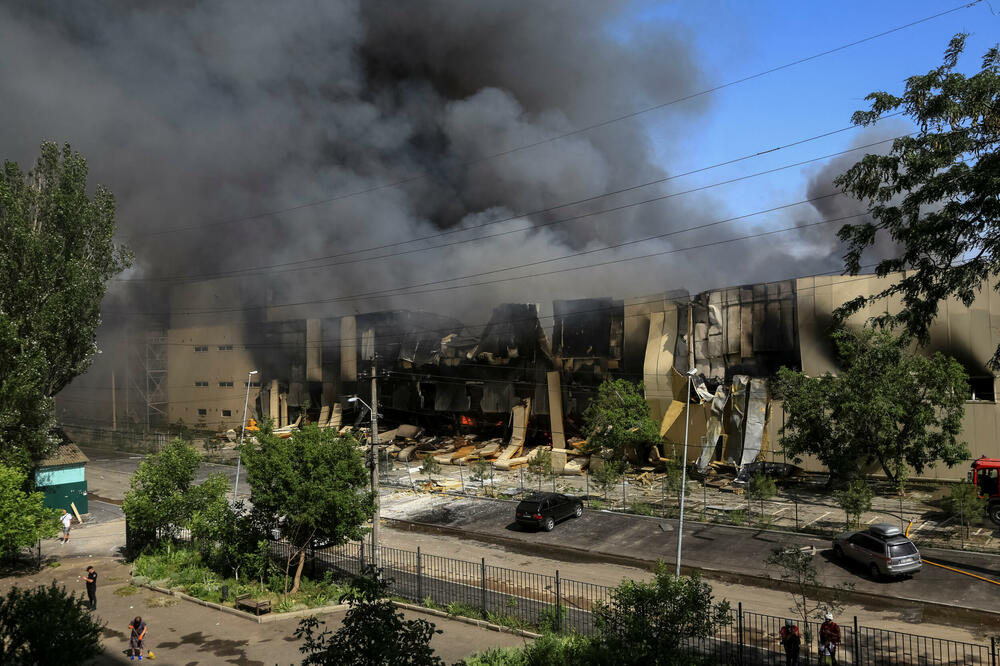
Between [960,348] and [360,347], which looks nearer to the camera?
[960,348]

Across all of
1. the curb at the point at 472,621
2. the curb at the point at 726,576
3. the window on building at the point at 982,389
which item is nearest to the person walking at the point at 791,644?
the curb at the point at 726,576

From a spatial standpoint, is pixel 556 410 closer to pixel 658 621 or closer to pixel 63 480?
pixel 63 480

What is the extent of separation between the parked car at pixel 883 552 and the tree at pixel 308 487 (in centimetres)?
1205

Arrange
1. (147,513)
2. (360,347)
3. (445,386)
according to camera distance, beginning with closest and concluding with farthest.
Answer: (147,513) → (445,386) → (360,347)

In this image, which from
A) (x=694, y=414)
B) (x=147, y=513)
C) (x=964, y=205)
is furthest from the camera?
(x=694, y=414)

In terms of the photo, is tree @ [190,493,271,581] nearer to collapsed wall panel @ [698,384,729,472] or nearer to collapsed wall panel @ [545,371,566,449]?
collapsed wall panel @ [698,384,729,472]

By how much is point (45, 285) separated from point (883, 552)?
25.8m

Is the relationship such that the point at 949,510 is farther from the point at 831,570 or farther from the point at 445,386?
the point at 445,386

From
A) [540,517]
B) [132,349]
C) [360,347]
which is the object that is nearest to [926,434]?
[540,517]

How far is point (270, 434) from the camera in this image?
16750 millimetres

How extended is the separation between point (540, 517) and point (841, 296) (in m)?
18.5

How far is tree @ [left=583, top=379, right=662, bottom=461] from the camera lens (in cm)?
3134

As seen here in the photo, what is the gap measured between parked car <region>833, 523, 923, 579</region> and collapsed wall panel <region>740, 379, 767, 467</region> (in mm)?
14811

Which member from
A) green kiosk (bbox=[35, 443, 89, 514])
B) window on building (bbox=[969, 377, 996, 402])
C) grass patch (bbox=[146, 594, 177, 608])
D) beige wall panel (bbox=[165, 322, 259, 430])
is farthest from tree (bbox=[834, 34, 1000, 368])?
beige wall panel (bbox=[165, 322, 259, 430])
